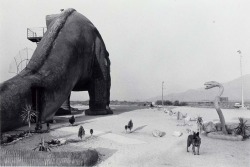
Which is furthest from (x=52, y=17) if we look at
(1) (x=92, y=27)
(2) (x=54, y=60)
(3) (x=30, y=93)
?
(3) (x=30, y=93)

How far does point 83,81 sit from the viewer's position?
26297 mm

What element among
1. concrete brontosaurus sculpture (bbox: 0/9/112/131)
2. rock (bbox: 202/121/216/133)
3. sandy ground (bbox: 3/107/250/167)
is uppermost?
concrete brontosaurus sculpture (bbox: 0/9/112/131)

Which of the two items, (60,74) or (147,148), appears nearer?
(147,148)

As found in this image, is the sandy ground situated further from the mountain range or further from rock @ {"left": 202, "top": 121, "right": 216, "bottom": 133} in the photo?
the mountain range

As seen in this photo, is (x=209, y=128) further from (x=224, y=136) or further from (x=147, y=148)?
(x=147, y=148)

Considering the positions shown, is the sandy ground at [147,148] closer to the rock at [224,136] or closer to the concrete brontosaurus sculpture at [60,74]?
the rock at [224,136]

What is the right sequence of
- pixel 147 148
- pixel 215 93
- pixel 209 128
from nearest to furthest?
pixel 147 148
pixel 209 128
pixel 215 93

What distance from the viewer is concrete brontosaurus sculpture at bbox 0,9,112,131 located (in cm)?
1659

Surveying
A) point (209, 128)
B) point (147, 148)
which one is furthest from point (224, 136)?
point (147, 148)

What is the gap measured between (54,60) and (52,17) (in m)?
7.99

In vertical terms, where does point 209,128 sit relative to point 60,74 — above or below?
below

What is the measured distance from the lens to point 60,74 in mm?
20344

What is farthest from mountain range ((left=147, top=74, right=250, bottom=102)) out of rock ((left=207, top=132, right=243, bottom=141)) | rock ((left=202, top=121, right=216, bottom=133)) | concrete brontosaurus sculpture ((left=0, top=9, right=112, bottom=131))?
rock ((left=207, top=132, right=243, bottom=141))

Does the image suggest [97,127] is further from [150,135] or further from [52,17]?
[52,17]
